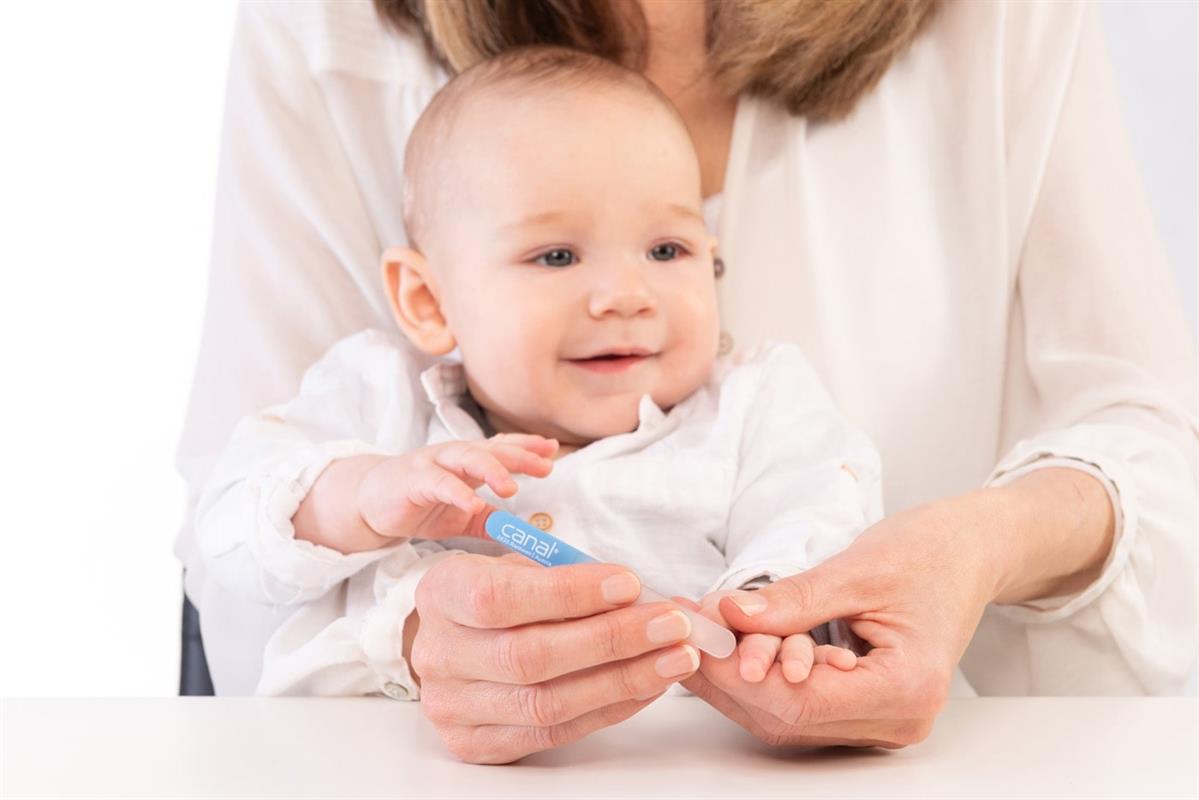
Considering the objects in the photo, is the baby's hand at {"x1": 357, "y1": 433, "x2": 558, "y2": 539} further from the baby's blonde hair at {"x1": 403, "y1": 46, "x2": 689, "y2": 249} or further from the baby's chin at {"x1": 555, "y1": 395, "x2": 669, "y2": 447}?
the baby's blonde hair at {"x1": 403, "y1": 46, "x2": 689, "y2": 249}

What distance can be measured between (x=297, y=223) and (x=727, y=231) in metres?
0.48

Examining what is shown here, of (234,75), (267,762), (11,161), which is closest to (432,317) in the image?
(234,75)

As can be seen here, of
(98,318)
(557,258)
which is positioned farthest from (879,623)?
(98,318)

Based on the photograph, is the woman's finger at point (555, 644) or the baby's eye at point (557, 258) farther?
the baby's eye at point (557, 258)

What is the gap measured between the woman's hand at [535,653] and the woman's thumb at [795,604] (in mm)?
55

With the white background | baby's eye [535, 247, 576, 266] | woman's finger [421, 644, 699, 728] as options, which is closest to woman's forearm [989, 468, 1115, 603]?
woman's finger [421, 644, 699, 728]

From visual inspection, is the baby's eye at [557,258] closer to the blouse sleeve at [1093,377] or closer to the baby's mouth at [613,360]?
the baby's mouth at [613,360]

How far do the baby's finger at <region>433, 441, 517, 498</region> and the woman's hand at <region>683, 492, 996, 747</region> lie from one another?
0.18m

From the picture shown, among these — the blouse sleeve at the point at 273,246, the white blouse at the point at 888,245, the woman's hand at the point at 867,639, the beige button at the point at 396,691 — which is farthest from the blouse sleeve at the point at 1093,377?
the blouse sleeve at the point at 273,246

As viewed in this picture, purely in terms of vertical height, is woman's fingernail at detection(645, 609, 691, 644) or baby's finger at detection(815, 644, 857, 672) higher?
woman's fingernail at detection(645, 609, 691, 644)

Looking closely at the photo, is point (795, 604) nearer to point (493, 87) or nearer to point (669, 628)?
point (669, 628)

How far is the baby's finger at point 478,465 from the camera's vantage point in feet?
2.93

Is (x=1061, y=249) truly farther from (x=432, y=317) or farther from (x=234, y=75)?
(x=234, y=75)

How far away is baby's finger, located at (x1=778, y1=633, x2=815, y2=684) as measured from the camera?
74 cm
